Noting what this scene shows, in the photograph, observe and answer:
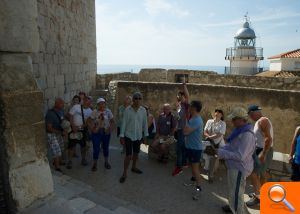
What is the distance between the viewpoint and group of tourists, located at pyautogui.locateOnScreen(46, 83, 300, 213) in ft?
13.0

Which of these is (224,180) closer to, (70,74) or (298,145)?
(298,145)

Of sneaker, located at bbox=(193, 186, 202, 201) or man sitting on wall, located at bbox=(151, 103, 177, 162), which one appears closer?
sneaker, located at bbox=(193, 186, 202, 201)

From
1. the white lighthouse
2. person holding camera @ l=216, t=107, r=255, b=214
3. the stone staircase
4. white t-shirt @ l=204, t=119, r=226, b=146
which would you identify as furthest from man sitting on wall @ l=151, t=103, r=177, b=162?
the white lighthouse

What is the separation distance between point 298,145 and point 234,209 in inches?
60.1

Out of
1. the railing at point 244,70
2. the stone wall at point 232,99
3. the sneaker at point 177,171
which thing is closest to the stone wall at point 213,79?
the stone wall at point 232,99

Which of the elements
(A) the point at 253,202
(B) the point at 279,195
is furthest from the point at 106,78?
(B) the point at 279,195

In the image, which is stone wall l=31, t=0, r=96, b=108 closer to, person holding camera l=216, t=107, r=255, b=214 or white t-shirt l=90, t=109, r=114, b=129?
white t-shirt l=90, t=109, r=114, b=129

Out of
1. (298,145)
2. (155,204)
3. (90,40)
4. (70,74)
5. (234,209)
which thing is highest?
(90,40)

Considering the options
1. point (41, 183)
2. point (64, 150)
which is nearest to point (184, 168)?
point (64, 150)

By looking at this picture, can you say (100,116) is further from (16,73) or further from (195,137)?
(16,73)

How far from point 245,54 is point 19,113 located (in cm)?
4031

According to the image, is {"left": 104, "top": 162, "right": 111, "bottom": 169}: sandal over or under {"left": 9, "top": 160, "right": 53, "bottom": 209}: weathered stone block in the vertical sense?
under

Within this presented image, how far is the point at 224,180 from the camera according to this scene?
584cm

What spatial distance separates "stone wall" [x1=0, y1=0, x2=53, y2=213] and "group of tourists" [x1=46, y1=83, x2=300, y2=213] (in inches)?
95.9
